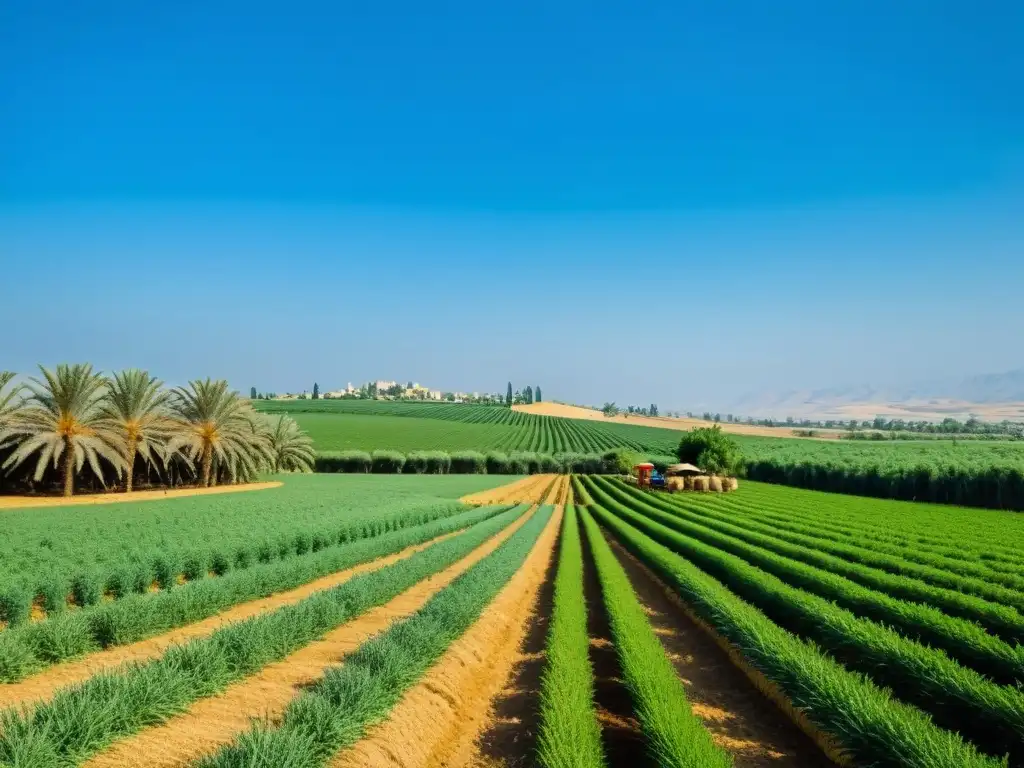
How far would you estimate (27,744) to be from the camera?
4.73 m

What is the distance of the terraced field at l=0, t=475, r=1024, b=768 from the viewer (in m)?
5.69

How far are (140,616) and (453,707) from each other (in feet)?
17.1

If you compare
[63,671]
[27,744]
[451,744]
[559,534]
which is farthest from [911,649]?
[559,534]

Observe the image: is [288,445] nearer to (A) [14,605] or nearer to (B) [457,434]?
(A) [14,605]

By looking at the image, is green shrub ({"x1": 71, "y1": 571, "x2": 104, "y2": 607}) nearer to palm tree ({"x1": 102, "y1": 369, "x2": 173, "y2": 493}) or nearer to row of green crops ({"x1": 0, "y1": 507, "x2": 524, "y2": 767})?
row of green crops ({"x1": 0, "y1": 507, "x2": 524, "y2": 767})

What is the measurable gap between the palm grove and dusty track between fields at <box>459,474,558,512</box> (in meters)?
15.9

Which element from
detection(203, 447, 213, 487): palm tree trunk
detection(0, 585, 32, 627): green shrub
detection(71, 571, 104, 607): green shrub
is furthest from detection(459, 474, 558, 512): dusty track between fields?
detection(0, 585, 32, 627): green shrub

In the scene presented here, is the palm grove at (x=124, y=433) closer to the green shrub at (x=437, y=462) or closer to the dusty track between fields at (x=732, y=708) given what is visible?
the dusty track between fields at (x=732, y=708)

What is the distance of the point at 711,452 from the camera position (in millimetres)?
61188

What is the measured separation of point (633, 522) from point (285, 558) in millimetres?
19052

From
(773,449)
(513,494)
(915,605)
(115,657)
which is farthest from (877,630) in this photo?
(773,449)

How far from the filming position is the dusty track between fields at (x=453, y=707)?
6188mm

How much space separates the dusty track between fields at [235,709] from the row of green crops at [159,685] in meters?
0.12

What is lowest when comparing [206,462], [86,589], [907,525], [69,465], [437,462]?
[437,462]
